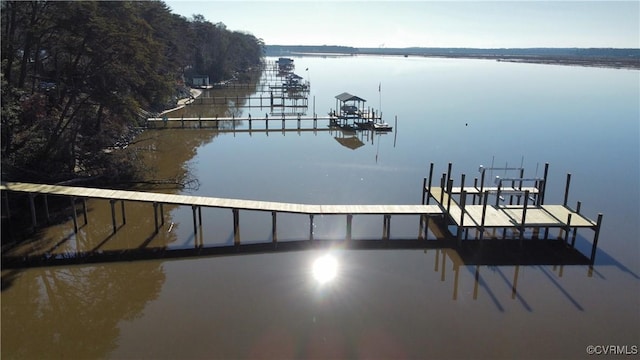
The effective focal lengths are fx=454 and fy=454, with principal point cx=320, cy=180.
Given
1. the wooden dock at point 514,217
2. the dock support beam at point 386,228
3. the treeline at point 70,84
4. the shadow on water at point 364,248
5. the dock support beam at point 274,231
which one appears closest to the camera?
the shadow on water at point 364,248

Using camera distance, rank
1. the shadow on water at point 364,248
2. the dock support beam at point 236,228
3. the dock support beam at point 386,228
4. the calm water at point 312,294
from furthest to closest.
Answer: the dock support beam at point 386,228 → the dock support beam at point 236,228 → the shadow on water at point 364,248 → the calm water at point 312,294

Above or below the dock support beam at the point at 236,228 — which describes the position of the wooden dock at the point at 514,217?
above

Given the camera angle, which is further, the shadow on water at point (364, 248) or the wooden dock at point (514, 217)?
the wooden dock at point (514, 217)

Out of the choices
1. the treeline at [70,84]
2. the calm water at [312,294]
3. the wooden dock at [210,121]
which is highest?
the treeline at [70,84]

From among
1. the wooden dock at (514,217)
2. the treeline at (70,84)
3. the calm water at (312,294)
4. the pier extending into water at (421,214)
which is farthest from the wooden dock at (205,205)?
the treeline at (70,84)

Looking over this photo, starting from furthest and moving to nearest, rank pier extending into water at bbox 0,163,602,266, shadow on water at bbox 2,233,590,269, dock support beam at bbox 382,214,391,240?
dock support beam at bbox 382,214,391,240
pier extending into water at bbox 0,163,602,266
shadow on water at bbox 2,233,590,269

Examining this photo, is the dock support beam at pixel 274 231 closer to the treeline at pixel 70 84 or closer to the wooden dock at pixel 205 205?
the wooden dock at pixel 205 205

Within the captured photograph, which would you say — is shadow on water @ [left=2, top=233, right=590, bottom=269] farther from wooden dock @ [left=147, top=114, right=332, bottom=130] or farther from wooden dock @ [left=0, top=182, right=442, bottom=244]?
wooden dock @ [left=147, top=114, right=332, bottom=130]

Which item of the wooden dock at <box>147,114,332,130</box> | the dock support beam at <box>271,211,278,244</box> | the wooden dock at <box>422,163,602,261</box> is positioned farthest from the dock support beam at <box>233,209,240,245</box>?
the wooden dock at <box>147,114,332,130</box>

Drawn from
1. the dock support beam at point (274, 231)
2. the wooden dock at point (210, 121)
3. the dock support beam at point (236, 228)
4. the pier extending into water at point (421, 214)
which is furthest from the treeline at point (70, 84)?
the wooden dock at point (210, 121)
